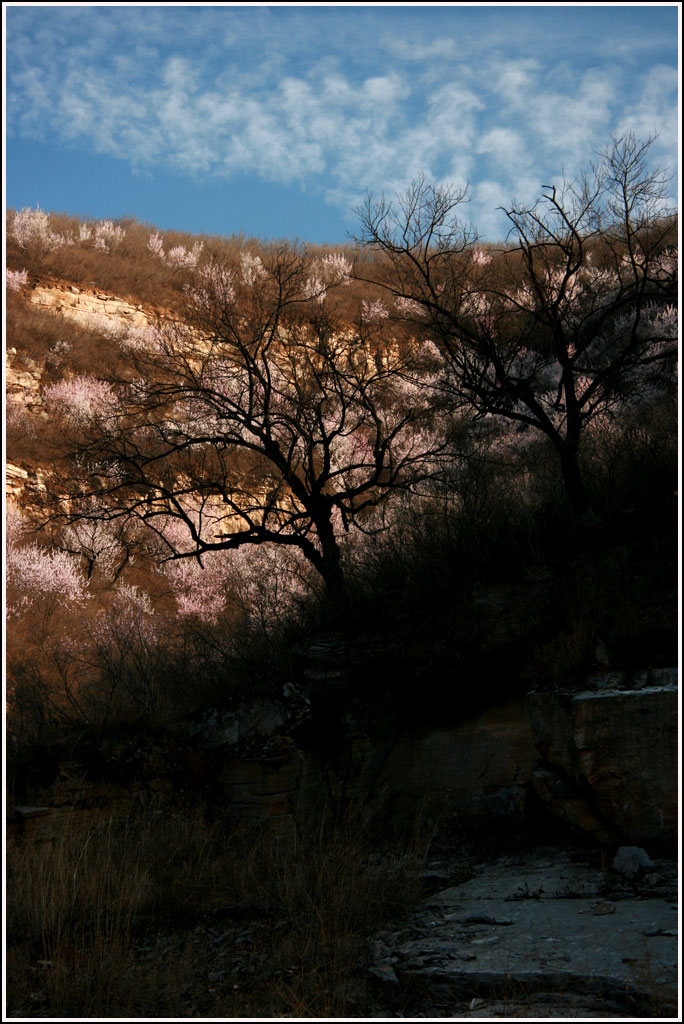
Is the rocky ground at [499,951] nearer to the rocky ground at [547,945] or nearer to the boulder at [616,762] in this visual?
the rocky ground at [547,945]

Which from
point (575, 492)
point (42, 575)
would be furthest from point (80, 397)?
point (575, 492)

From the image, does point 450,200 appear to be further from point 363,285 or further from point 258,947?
point 363,285

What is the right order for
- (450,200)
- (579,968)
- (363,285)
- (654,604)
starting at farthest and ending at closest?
(363,285) → (450,200) → (654,604) → (579,968)

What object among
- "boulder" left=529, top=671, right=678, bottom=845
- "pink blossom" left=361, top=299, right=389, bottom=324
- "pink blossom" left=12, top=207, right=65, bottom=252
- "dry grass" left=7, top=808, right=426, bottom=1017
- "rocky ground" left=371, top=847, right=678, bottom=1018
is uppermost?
"pink blossom" left=12, top=207, right=65, bottom=252

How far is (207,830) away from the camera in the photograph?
695 cm

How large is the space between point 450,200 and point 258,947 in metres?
9.29

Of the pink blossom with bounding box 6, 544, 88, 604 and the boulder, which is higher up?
the pink blossom with bounding box 6, 544, 88, 604

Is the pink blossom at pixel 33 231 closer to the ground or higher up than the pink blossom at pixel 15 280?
higher up

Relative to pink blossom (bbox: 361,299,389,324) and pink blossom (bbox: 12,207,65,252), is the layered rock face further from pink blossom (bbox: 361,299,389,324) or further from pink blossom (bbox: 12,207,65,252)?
pink blossom (bbox: 12,207,65,252)

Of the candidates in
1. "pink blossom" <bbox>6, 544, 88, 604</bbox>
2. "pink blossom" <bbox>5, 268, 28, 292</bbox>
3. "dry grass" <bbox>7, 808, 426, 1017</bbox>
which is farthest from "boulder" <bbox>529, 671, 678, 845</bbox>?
"pink blossom" <bbox>5, 268, 28, 292</bbox>

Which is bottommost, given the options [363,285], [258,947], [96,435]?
[258,947]

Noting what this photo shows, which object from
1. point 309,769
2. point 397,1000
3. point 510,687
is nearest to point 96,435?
point 309,769

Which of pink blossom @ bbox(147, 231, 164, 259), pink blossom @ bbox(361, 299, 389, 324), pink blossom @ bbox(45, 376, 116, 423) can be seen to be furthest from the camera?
pink blossom @ bbox(147, 231, 164, 259)

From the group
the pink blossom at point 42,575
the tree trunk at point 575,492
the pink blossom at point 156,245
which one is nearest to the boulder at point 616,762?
the tree trunk at point 575,492
